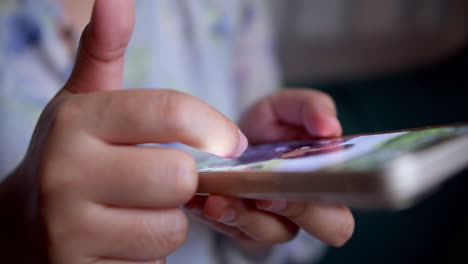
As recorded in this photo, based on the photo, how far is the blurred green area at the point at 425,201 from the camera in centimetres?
59

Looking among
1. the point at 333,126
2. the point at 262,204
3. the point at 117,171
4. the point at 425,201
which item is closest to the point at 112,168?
the point at 117,171

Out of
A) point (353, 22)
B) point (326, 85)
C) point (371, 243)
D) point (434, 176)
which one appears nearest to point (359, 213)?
point (371, 243)

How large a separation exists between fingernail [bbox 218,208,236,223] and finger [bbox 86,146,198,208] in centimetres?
5

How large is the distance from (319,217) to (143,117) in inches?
6.1

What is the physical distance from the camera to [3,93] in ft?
1.45

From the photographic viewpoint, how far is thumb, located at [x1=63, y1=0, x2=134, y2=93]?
0.22 meters

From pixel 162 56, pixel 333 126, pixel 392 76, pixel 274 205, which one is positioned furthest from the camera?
pixel 392 76

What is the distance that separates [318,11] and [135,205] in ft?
3.03

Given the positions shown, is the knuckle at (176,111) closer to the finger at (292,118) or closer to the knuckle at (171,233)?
the knuckle at (171,233)

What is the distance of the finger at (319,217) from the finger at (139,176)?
7 cm

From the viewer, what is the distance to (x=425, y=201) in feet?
1.95

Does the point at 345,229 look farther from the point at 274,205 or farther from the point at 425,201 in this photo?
the point at 425,201

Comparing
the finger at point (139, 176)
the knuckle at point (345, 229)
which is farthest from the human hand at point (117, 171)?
the knuckle at point (345, 229)

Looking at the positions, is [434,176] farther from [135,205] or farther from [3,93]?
[3,93]
